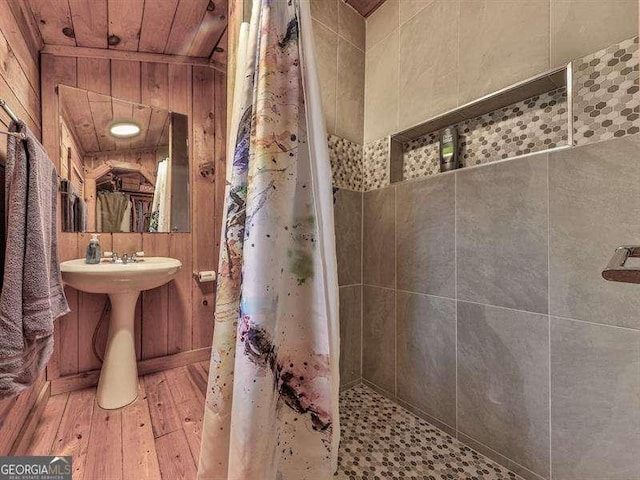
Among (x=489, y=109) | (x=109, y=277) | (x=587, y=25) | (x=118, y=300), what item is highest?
(x=587, y=25)

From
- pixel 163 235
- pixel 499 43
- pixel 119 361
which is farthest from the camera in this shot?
pixel 163 235

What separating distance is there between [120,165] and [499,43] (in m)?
1.95

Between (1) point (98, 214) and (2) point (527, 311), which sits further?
(1) point (98, 214)

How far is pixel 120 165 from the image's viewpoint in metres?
1.61

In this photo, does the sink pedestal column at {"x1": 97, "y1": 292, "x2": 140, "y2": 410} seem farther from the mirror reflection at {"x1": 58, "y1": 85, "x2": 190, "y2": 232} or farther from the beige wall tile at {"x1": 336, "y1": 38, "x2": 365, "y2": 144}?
the beige wall tile at {"x1": 336, "y1": 38, "x2": 365, "y2": 144}

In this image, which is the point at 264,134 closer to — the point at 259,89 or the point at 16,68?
the point at 259,89

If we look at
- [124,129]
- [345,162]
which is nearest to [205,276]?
[124,129]

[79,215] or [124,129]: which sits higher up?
[124,129]

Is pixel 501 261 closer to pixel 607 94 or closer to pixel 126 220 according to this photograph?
pixel 607 94

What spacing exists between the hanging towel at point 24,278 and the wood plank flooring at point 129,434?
38cm

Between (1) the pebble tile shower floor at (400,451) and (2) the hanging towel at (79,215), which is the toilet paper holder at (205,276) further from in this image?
(1) the pebble tile shower floor at (400,451)

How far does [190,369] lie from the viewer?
5.54 feet

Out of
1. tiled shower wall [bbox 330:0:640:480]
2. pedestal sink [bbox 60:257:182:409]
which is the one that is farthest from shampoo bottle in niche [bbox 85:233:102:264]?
tiled shower wall [bbox 330:0:640:480]

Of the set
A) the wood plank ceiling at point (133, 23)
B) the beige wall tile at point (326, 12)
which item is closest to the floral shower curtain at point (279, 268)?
the beige wall tile at point (326, 12)
